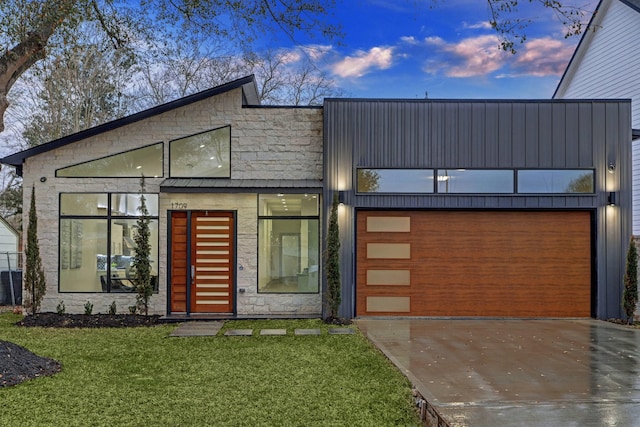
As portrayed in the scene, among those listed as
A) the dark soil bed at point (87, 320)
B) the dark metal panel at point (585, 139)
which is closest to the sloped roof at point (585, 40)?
the dark metal panel at point (585, 139)

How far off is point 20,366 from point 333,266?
5.25 metres

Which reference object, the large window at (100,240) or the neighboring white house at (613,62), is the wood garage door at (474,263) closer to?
the large window at (100,240)

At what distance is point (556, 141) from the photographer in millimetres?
9539

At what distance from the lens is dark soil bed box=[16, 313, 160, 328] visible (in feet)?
28.5

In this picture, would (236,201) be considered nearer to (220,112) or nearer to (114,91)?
(220,112)

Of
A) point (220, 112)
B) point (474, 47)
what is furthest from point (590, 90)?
point (220, 112)

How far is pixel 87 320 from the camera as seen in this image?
8.94 metres

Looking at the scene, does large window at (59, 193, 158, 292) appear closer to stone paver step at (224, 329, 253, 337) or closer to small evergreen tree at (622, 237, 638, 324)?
A: stone paver step at (224, 329, 253, 337)

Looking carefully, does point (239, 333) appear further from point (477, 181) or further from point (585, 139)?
point (585, 139)

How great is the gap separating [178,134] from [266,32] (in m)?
3.20

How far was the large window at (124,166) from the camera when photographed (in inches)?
387

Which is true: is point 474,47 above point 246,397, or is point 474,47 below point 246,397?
above

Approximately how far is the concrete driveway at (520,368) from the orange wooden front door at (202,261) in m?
2.84

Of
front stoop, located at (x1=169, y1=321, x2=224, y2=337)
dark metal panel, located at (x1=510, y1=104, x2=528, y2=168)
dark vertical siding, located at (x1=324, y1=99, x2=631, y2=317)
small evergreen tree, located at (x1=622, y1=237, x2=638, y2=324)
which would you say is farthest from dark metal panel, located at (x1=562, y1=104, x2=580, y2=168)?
front stoop, located at (x1=169, y1=321, x2=224, y2=337)
